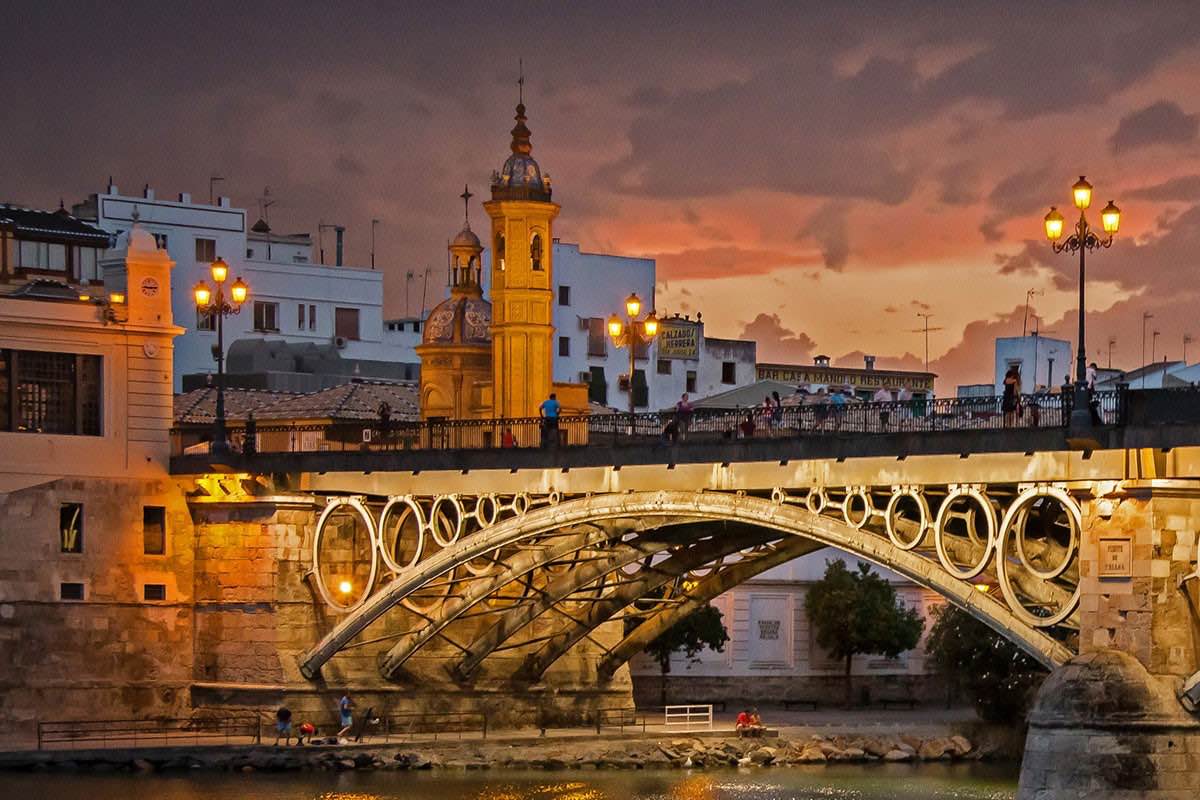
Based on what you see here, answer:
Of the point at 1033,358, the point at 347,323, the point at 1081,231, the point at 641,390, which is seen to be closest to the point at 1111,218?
the point at 1081,231

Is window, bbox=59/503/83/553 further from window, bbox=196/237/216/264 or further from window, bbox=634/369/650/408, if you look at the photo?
window, bbox=196/237/216/264

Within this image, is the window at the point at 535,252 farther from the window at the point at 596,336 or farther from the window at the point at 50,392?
the window at the point at 596,336

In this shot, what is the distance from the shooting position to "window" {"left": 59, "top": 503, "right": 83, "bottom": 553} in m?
64.9

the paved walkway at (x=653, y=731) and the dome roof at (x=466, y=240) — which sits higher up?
the dome roof at (x=466, y=240)

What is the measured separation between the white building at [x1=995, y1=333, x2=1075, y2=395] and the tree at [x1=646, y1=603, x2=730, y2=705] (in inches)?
579

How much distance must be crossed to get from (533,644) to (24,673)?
1232cm

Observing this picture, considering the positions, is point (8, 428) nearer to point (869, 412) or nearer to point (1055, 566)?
point (869, 412)

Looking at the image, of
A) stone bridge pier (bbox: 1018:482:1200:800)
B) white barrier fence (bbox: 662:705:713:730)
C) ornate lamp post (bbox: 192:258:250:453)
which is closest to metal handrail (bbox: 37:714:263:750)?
ornate lamp post (bbox: 192:258:250:453)

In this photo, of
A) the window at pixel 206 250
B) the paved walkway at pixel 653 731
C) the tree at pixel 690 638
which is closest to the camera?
the paved walkway at pixel 653 731

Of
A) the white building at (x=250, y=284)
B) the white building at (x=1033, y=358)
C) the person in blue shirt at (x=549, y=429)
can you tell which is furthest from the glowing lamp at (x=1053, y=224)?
the white building at (x=250, y=284)

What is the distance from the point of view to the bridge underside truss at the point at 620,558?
1896 inches

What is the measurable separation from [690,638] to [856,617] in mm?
5672

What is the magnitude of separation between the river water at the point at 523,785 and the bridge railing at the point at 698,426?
7317 mm

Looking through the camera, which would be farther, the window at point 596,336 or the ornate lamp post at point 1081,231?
the window at point 596,336
